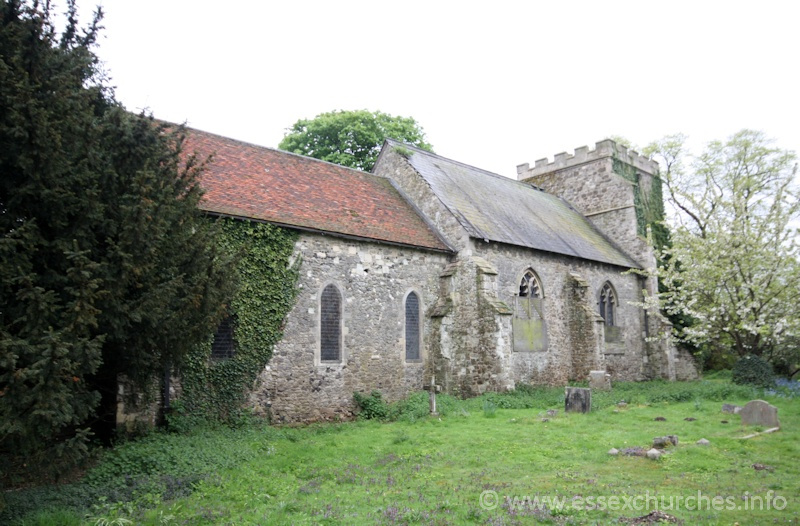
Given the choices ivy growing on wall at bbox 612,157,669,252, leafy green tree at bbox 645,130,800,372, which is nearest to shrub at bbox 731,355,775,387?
leafy green tree at bbox 645,130,800,372

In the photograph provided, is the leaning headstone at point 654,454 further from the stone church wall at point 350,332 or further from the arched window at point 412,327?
the arched window at point 412,327

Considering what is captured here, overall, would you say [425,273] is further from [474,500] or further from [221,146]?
[474,500]

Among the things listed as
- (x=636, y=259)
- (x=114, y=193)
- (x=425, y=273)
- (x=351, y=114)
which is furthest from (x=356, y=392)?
(x=351, y=114)

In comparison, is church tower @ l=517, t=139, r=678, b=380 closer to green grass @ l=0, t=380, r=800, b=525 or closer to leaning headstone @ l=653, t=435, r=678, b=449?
green grass @ l=0, t=380, r=800, b=525

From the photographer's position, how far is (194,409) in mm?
12430

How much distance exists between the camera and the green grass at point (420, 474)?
23.4 feet

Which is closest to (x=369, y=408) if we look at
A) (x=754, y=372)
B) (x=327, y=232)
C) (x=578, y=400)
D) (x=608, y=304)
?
(x=327, y=232)

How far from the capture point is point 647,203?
2944 cm

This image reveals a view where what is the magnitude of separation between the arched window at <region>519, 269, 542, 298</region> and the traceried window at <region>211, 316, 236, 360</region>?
10.8 metres

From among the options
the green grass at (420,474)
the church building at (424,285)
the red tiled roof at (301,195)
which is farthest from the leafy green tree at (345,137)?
the green grass at (420,474)

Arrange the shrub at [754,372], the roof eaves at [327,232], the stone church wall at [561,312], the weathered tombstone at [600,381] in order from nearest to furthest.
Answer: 1. the roof eaves at [327,232]
2. the shrub at [754,372]
3. the stone church wall at [561,312]
4. the weathered tombstone at [600,381]

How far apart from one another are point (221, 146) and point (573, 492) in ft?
45.9

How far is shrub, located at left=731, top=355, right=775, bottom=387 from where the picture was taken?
59.3 feet

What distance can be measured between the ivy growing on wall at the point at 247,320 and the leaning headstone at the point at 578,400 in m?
7.57
